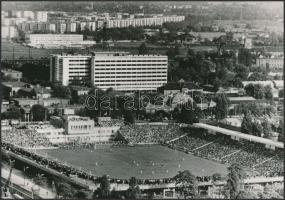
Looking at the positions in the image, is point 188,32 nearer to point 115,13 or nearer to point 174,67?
point 174,67

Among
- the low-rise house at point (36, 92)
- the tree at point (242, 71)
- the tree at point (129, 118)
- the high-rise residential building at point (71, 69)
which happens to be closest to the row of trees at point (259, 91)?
the tree at point (242, 71)

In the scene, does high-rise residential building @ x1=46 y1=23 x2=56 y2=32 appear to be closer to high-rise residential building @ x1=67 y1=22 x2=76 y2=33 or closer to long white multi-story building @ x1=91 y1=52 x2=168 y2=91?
high-rise residential building @ x1=67 y1=22 x2=76 y2=33

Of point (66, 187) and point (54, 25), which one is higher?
point (54, 25)

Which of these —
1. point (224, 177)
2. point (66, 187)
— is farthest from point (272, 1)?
point (66, 187)

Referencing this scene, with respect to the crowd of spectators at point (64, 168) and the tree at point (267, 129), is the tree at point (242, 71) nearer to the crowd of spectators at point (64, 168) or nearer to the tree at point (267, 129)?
the tree at point (267, 129)

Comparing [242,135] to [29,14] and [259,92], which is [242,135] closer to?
[259,92]

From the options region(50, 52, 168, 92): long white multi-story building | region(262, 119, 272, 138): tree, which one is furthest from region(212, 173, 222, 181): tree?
region(50, 52, 168, 92): long white multi-story building

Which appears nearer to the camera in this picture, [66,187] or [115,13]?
[66,187]
